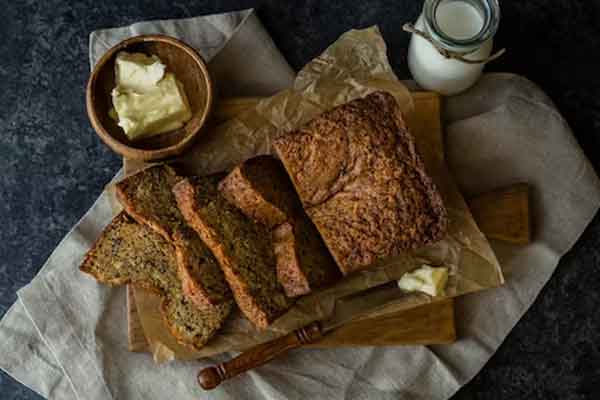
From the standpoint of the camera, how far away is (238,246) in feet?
10.7

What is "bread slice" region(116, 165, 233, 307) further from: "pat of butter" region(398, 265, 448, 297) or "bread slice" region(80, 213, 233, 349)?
"pat of butter" region(398, 265, 448, 297)

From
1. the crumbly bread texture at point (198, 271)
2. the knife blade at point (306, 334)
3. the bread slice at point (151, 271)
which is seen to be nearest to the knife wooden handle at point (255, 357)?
the knife blade at point (306, 334)

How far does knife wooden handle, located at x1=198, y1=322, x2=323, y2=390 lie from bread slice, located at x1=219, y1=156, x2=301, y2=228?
0.52 meters

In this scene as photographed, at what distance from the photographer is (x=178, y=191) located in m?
3.31

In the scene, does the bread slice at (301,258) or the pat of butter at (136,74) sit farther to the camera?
the pat of butter at (136,74)

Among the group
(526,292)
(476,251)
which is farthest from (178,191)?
(526,292)

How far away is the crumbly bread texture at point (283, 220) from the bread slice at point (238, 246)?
0.14 ft

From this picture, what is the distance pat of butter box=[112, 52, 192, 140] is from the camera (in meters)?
3.35

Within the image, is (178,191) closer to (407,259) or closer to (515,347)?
(407,259)

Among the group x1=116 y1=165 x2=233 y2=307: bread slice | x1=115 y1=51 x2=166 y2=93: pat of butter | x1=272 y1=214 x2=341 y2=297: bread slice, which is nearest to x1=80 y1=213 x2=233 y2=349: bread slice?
x1=116 y1=165 x2=233 y2=307: bread slice

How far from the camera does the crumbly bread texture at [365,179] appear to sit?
319 cm

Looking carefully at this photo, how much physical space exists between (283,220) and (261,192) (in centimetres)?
17

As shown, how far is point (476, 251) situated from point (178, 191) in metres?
1.39

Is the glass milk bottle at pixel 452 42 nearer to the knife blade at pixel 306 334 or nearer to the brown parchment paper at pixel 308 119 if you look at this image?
→ the brown parchment paper at pixel 308 119
